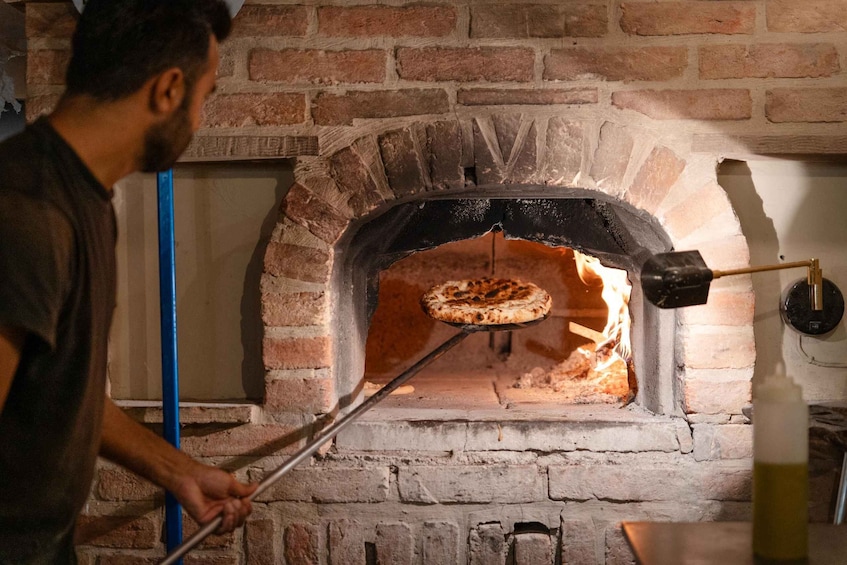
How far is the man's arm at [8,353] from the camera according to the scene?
0.94 metres

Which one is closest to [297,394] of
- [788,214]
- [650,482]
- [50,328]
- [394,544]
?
[394,544]

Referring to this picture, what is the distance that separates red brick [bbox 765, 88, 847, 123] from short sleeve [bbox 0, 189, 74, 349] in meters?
1.78

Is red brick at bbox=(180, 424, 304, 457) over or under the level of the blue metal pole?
under

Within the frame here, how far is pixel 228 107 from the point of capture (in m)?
2.00

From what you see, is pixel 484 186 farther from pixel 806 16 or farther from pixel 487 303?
pixel 806 16

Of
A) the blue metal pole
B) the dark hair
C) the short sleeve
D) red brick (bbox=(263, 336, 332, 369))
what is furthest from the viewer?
red brick (bbox=(263, 336, 332, 369))

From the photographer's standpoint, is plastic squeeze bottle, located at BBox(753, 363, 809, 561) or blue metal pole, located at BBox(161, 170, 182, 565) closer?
plastic squeeze bottle, located at BBox(753, 363, 809, 561)

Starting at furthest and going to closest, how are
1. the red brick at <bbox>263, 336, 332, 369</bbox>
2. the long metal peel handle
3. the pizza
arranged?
the pizza
the red brick at <bbox>263, 336, 332, 369</bbox>
the long metal peel handle

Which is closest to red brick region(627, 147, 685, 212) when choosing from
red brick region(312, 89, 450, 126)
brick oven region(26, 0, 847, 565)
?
brick oven region(26, 0, 847, 565)

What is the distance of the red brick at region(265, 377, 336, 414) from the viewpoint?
2.02m

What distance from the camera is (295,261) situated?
200 centimetres

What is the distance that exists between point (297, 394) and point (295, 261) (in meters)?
0.37

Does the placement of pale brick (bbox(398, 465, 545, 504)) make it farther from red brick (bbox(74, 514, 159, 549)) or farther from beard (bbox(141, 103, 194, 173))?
beard (bbox(141, 103, 194, 173))

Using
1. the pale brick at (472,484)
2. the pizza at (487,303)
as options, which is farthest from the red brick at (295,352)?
the pizza at (487,303)
